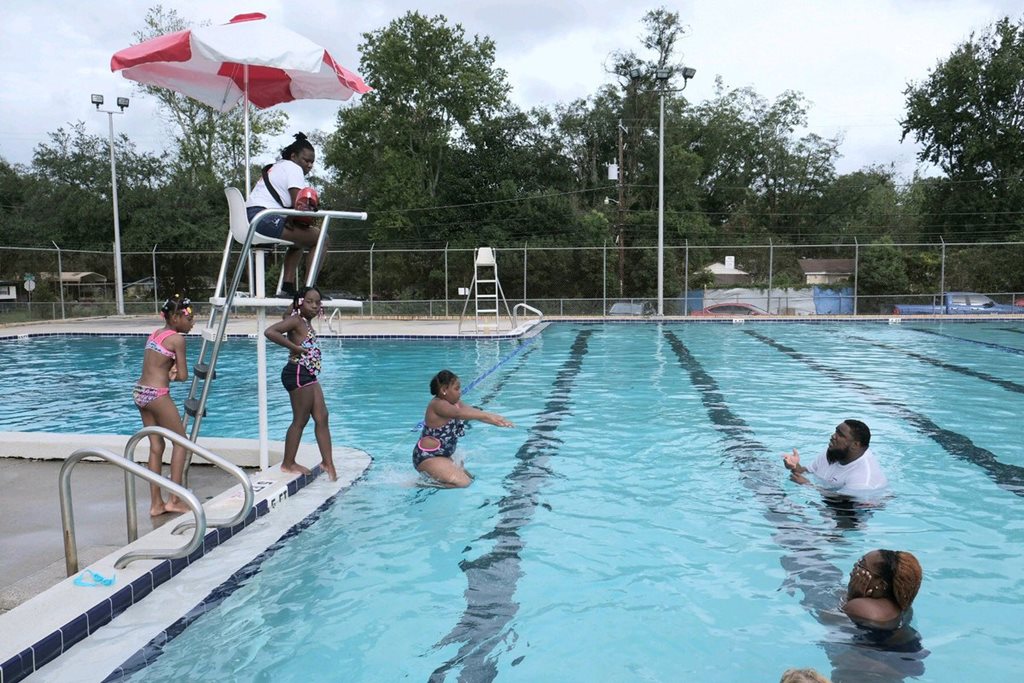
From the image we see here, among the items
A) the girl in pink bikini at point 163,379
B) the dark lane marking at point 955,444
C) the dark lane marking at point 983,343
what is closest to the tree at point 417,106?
the dark lane marking at point 983,343

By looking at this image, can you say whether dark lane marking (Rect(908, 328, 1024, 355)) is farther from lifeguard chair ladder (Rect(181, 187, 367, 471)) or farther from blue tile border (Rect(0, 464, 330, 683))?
blue tile border (Rect(0, 464, 330, 683))

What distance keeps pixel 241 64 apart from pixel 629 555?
13.5 feet

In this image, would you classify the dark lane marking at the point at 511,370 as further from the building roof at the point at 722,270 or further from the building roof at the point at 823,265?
the building roof at the point at 823,265

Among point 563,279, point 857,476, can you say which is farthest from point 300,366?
point 563,279

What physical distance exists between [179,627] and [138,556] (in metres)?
0.48

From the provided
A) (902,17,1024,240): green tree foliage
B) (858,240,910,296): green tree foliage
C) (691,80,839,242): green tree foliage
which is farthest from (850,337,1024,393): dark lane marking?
(691,80,839,242): green tree foliage

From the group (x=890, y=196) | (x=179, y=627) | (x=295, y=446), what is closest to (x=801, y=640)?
(x=179, y=627)

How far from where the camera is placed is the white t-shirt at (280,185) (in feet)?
15.9

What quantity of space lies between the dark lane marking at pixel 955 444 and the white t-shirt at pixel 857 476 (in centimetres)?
113

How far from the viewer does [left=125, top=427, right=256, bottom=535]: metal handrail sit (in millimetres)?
3549

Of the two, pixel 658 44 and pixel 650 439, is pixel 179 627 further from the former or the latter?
pixel 658 44

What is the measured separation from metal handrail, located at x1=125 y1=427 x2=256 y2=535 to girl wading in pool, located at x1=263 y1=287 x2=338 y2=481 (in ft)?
4.31

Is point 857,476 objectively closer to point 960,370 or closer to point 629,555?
point 629,555

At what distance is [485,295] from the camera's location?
816 inches
